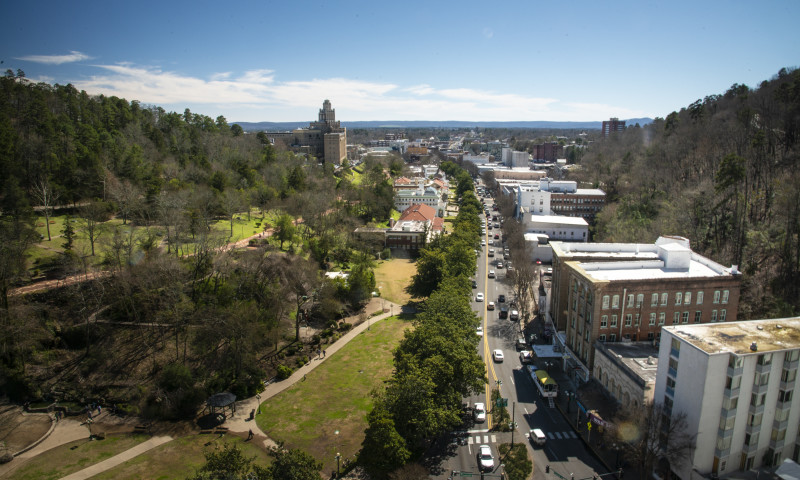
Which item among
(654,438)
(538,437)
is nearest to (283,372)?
(538,437)

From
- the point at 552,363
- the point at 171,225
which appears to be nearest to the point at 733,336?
the point at 552,363

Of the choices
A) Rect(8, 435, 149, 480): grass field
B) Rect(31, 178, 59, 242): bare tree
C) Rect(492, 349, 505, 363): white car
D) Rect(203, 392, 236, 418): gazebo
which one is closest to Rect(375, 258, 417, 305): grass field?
Rect(492, 349, 505, 363): white car

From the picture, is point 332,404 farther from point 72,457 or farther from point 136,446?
point 72,457

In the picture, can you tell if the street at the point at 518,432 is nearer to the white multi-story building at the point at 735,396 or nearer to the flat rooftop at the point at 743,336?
the white multi-story building at the point at 735,396

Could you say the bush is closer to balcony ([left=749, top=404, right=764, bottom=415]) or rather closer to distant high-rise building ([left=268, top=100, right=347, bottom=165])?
balcony ([left=749, top=404, right=764, bottom=415])

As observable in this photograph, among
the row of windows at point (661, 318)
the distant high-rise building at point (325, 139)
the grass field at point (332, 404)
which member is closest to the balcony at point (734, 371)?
the row of windows at point (661, 318)

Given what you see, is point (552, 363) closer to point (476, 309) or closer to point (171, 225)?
point (476, 309)
